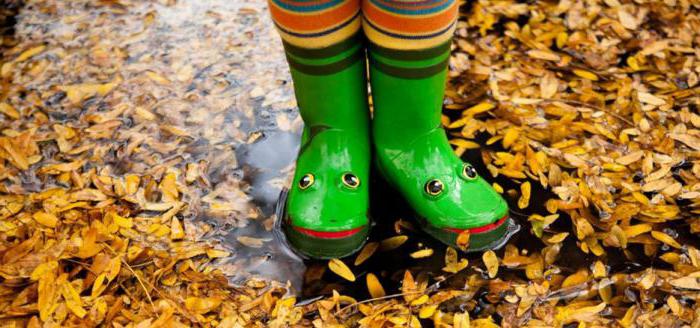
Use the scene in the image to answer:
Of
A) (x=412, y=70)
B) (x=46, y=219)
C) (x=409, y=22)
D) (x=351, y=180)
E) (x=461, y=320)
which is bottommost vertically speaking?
(x=461, y=320)

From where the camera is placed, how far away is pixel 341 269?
51.5 inches

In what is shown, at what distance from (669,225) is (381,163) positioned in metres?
0.69

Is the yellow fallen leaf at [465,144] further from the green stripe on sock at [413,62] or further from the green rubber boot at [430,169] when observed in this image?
the green stripe on sock at [413,62]

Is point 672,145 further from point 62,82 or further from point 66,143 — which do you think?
→ point 62,82

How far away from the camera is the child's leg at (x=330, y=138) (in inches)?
44.4

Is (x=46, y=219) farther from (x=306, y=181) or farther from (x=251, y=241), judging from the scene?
(x=306, y=181)

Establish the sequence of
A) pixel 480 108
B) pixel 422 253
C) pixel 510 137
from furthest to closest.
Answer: pixel 480 108 → pixel 510 137 → pixel 422 253

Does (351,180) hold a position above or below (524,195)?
above

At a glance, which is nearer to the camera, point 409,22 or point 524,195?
point 409,22

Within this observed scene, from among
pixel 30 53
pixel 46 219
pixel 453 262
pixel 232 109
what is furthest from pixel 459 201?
pixel 30 53

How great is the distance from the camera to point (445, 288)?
1277 mm

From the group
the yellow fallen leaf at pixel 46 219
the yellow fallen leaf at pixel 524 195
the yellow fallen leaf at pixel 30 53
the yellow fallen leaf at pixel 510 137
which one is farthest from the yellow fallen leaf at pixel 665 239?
the yellow fallen leaf at pixel 30 53

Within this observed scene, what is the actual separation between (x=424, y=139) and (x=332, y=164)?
0.21 metres

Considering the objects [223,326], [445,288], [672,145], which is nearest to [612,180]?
[672,145]
